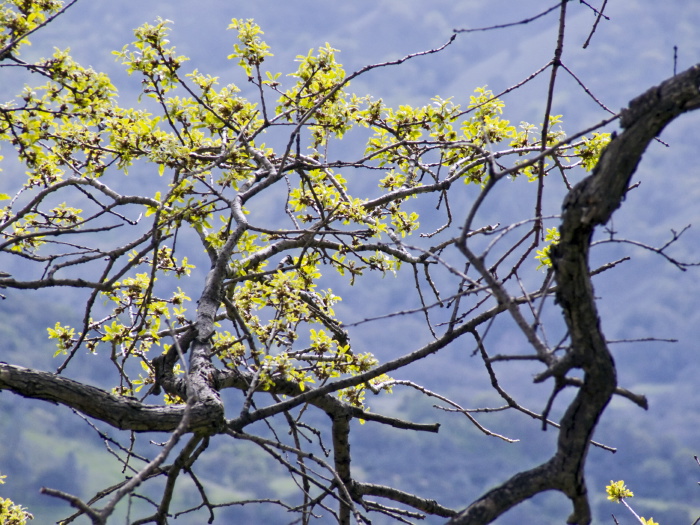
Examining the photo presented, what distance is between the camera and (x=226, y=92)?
4.60 m

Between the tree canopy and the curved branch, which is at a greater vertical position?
the tree canopy

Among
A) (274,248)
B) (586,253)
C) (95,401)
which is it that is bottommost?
(95,401)

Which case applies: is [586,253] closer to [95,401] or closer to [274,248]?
[95,401]

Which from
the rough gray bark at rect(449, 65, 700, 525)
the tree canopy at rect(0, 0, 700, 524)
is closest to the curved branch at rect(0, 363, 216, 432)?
the tree canopy at rect(0, 0, 700, 524)

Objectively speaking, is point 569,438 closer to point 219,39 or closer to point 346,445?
point 346,445

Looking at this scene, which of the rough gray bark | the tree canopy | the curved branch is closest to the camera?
the rough gray bark

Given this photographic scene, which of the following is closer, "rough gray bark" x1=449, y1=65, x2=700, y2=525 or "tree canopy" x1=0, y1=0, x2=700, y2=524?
"rough gray bark" x1=449, y1=65, x2=700, y2=525

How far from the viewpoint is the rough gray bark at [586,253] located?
2.25 meters

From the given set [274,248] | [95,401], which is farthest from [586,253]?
[274,248]

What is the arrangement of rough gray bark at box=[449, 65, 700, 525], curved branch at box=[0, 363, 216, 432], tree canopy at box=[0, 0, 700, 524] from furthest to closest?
curved branch at box=[0, 363, 216, 432] < tree canopy at box=[0, 0, 700, 524] < rough gray bark at box=[449, 65, 700, 525]

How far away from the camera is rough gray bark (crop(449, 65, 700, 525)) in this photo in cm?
225

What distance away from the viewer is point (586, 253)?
2.35 m

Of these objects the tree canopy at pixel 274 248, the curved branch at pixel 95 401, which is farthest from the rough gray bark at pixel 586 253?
the curved branch at pixel 95 401

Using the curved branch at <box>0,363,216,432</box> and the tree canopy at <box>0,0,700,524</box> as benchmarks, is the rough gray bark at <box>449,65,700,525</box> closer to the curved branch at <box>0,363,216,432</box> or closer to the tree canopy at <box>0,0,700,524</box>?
the tree canopy at <box>0,0,700,524</box>
